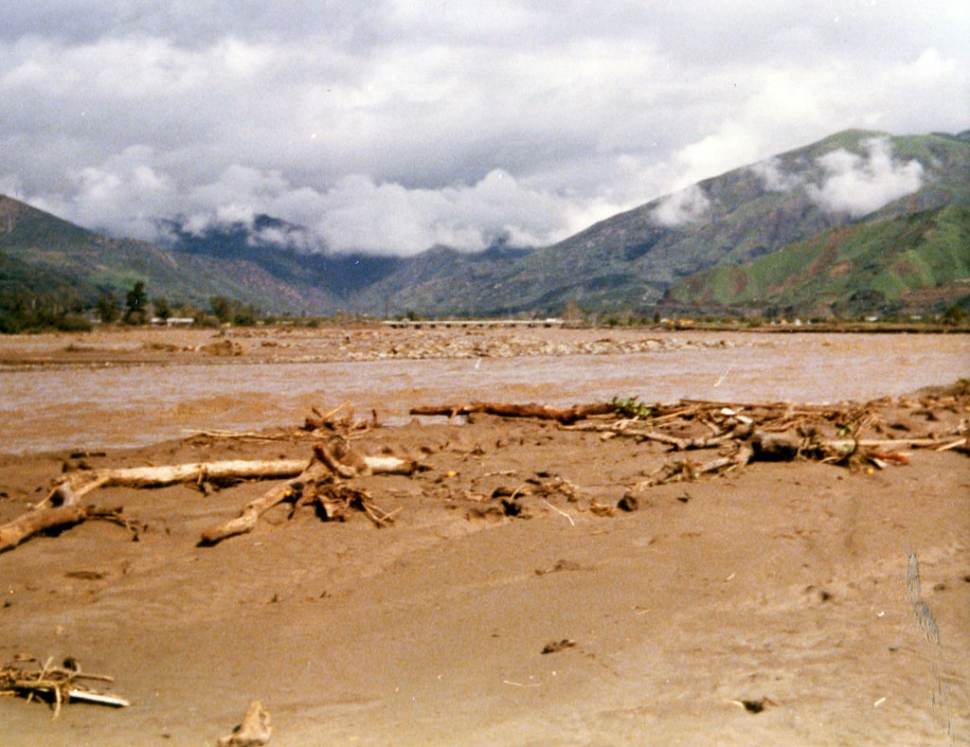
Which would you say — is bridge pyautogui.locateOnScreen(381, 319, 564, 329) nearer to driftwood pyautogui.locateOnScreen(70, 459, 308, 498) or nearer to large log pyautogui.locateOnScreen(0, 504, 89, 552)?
driftwood pyautogui.locateOnScreen(70, 459, 308, 498)

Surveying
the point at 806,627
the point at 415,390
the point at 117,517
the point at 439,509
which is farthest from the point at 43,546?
the point at 415,390

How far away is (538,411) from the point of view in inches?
500

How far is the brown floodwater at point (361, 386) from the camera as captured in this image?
47.9 feet

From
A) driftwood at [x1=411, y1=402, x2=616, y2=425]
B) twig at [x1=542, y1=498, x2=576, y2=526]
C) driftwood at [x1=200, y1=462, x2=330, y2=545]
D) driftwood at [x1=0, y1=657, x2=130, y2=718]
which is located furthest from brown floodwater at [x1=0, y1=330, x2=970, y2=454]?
driftwood at [x1=0, y1=657, x2=130, y2=718]

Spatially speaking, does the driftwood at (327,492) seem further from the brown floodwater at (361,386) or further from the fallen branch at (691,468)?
the brown floodwater at (361,386)

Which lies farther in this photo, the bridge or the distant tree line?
the bridge

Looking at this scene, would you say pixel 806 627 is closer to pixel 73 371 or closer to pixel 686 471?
pixel 686 471

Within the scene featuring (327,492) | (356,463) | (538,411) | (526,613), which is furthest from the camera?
(538,411)

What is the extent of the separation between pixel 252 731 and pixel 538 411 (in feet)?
30.8

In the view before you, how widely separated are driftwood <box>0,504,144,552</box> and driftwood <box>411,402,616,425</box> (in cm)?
684

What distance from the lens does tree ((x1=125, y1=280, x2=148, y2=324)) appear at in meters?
73.3

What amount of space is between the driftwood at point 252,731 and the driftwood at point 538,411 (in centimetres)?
894

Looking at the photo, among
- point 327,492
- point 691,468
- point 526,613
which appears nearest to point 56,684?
point 526,613

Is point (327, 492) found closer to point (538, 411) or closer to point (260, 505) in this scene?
point (260, 505)
